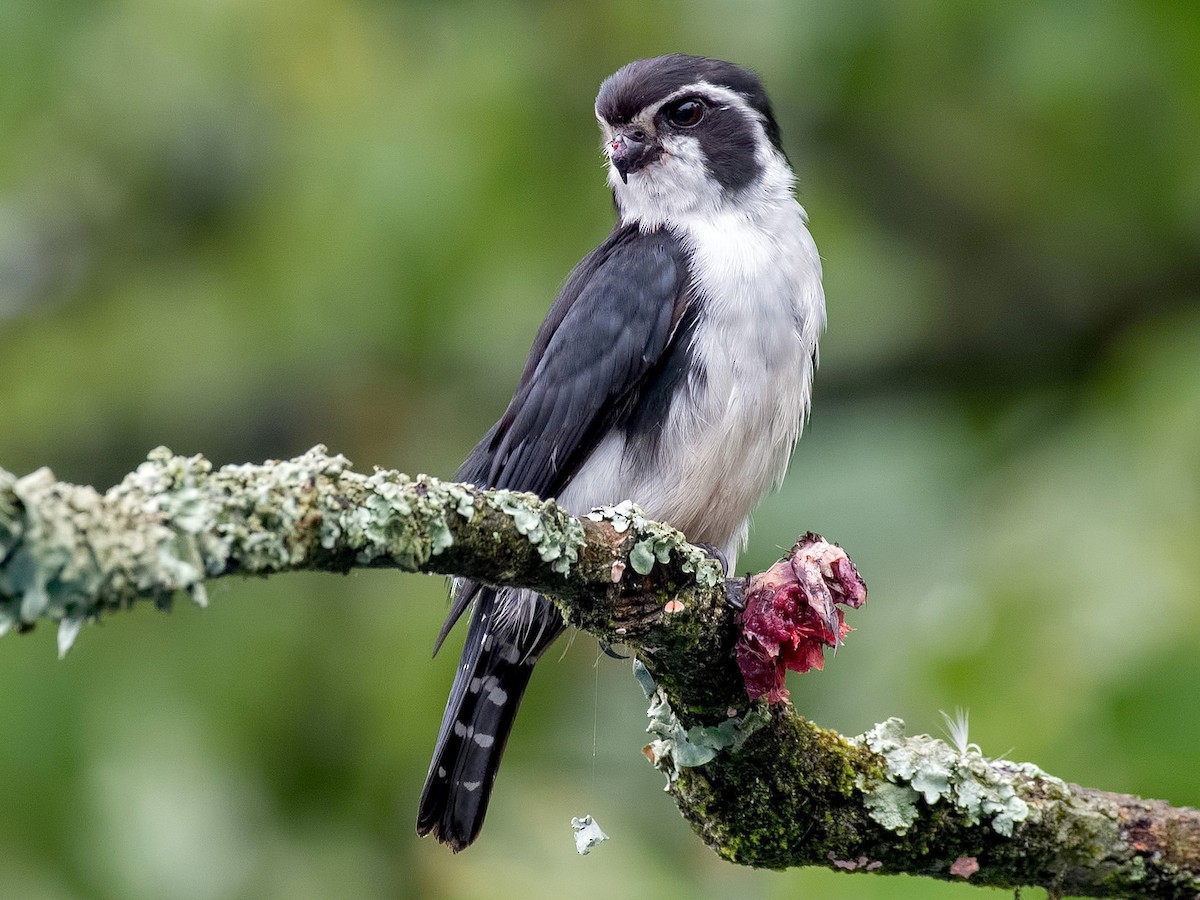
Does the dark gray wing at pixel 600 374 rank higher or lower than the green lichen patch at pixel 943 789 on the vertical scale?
higher

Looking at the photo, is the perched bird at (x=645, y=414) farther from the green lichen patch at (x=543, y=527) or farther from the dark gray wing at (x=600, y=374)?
the green lichen patch at (x=543, y=527)

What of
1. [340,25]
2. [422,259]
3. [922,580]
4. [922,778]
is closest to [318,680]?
[422,259]

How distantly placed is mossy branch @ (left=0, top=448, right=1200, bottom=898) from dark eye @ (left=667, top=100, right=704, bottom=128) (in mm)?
2111

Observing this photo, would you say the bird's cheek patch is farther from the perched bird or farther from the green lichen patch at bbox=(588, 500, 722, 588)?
the perched bird

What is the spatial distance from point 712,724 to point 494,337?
10.9ft

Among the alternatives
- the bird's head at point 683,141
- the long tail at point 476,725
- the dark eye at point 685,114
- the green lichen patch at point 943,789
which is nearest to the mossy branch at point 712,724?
the green lichen patch at point 943,789

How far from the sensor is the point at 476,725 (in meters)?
4.00

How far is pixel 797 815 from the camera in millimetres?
3076

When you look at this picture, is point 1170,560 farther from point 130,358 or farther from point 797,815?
point 130,358

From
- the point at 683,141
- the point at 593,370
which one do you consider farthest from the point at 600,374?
the point at 683,141

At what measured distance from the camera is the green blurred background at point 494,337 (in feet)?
15.6

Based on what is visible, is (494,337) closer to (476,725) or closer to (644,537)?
(476,725)

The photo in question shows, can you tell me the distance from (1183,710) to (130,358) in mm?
4689

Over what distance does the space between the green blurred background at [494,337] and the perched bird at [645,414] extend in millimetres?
690
